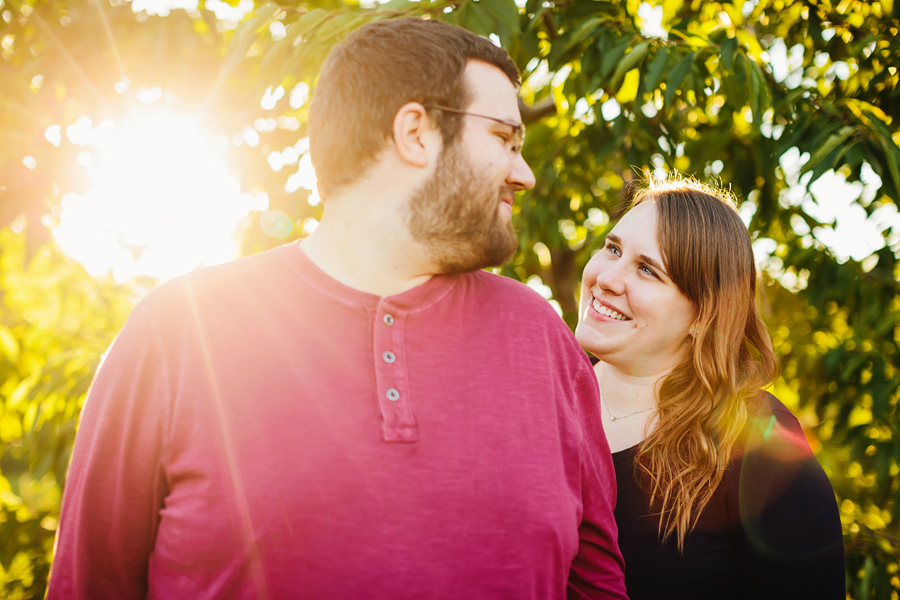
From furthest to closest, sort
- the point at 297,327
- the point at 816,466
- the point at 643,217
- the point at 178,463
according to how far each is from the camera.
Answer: the point at 643,217 < the point at 816,466 < the point at 297,327 < the point at 178,463

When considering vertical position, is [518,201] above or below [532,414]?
above

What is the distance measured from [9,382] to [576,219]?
129 inches

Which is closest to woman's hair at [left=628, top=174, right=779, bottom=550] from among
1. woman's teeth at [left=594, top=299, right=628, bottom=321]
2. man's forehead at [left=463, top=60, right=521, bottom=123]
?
woman's teeth at [left=594, top=299, right=628, bottom=321]

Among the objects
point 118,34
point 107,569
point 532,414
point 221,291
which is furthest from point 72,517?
point 118,34

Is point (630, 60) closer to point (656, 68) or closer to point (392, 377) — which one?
point (656, 68)

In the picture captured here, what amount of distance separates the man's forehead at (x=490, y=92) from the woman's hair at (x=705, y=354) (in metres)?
0.95

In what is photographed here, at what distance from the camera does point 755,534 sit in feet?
5.25

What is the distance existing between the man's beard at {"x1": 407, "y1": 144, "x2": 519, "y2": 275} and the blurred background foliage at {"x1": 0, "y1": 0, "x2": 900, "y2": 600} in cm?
72

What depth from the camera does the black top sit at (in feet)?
5.07

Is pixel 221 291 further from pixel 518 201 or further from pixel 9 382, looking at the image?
pixel 9 382

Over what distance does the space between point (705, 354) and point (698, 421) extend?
0.27 meters

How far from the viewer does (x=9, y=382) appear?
320cm

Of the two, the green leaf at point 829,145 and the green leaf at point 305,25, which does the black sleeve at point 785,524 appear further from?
the green leaf at point 305,25

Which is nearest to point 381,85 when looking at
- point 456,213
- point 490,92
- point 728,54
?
point 490,92
